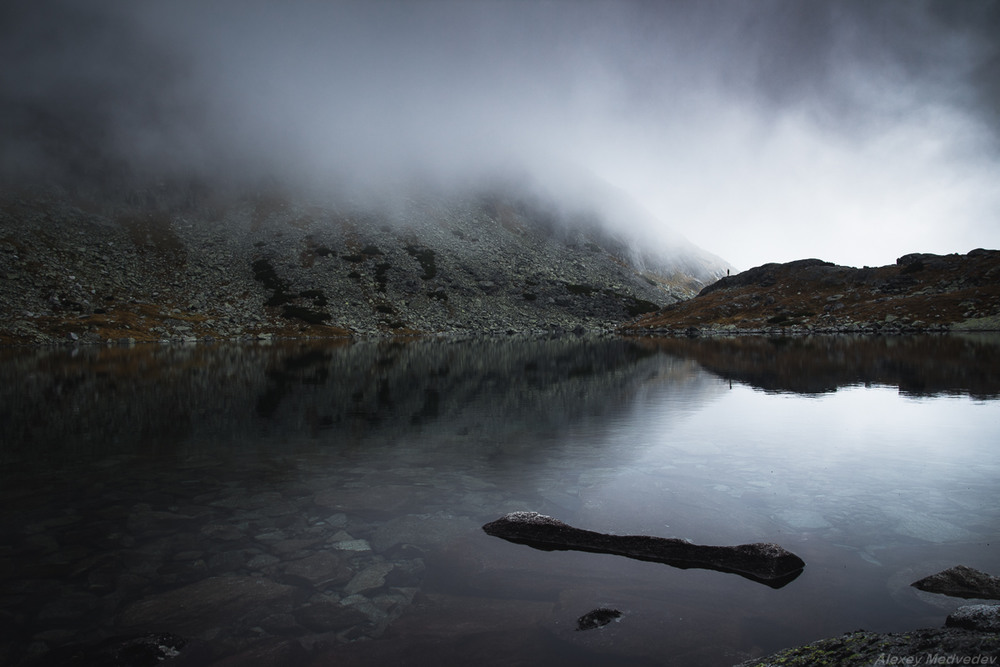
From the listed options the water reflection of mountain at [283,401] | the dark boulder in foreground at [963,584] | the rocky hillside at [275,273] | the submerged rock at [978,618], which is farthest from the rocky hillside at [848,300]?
the submerged rock at [978,618]

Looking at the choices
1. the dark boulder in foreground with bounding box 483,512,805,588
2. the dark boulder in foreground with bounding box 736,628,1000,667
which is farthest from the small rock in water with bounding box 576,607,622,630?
the dark boulder in foreground with bounding box 483,512,805,588

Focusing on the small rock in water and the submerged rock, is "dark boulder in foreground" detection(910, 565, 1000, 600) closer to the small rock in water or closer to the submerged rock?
the submerged rock

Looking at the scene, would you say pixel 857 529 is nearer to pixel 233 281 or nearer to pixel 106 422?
pixel 106 422

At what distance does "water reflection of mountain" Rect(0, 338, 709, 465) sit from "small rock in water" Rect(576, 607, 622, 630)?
12328mm

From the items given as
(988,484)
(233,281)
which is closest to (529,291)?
(233,281)

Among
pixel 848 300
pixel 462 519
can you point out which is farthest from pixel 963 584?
pixel 848 300

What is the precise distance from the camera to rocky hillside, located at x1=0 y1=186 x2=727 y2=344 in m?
90.7

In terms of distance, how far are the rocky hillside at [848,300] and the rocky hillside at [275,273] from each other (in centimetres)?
2919

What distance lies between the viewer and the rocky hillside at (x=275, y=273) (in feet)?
298

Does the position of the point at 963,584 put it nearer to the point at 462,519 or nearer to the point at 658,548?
the point at 658,548

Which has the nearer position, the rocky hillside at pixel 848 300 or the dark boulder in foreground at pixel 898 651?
the dark boulder in foreground at pixel 898 651

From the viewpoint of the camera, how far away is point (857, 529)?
11.0 meters

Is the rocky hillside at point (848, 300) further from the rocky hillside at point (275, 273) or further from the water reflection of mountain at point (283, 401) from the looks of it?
the water reflection of mountain at point (283, 401)

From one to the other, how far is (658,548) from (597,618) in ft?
8.78
